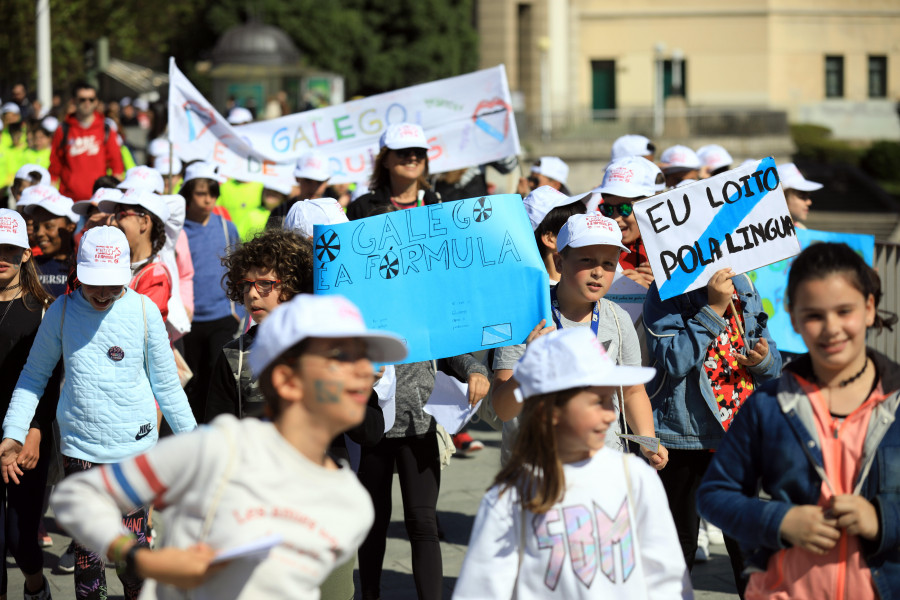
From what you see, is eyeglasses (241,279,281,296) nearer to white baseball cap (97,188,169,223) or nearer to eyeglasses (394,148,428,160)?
white baseball cap (97,188,169,223)

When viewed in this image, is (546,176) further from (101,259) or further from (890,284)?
(101,259)

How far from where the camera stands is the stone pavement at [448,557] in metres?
6.07

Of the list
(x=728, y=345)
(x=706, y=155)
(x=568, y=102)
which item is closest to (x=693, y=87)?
(x=568, y=102)

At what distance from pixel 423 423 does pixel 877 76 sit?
5618 cm

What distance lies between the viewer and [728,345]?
5.16m

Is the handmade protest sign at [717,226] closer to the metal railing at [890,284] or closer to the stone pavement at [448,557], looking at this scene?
the stone pavement at [448,557]

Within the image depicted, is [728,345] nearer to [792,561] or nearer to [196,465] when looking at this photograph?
[792,561]

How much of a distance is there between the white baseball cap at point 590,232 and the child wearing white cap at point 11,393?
2.33 metres

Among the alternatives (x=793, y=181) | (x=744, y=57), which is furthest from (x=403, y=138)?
(x=744, y=57)

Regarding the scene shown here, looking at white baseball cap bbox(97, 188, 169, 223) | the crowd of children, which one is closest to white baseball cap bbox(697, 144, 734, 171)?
the crowd of children

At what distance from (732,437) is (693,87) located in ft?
178

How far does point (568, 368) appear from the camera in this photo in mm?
3324

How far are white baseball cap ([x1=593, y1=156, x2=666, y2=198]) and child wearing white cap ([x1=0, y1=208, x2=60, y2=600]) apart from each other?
2836 mm

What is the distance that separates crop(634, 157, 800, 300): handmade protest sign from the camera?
5.21 meters
